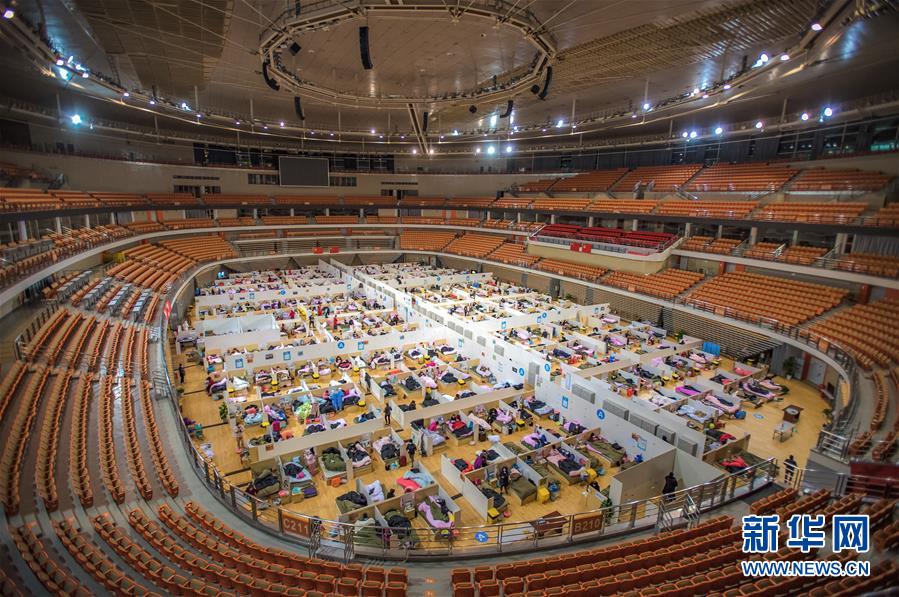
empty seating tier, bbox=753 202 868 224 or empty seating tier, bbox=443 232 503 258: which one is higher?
empty seating tier, bbox=753 202 868 224

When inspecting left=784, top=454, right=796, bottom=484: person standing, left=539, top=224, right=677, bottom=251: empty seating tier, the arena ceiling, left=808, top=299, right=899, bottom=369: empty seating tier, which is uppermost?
the arena ceiling

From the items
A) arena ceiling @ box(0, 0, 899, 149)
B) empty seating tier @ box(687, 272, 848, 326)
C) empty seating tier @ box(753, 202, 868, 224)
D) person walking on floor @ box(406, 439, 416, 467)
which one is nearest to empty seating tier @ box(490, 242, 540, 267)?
arena ceiling @ box(0, 0, 899, 149)

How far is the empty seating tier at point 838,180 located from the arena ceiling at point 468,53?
142 inches

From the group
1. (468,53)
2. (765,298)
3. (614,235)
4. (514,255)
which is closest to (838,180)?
(765,298)

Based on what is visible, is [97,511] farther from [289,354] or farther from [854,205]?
[854,205]

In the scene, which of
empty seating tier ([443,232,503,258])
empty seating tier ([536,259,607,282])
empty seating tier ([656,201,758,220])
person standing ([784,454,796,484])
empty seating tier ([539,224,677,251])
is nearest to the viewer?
person standing ([784,454,796,484])

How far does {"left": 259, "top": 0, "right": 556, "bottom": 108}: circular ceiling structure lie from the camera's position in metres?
12.4

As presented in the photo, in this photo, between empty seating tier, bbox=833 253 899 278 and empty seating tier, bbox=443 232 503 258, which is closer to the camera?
empty seating tier, bbox=833 253 899 278

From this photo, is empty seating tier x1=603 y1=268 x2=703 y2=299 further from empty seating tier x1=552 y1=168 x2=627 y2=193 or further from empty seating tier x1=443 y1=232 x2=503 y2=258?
empty seating tier x1=443 y1=232 x2=503 y2=258

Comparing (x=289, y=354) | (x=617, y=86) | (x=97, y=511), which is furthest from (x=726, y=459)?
(x=617, y=86)

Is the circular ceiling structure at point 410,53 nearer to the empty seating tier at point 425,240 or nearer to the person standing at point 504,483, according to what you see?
the person standing at point 504,483

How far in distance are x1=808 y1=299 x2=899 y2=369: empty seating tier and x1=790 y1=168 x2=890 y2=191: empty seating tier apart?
22.0ft

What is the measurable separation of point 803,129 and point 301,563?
30.8 meters

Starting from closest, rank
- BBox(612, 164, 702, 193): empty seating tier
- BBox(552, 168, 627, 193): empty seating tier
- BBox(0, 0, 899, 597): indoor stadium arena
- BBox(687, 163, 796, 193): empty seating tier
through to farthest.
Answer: BBox(0, 0, 899, 597): indoor stadium arena
BBox(687, 163, 796, 193): empty seating tier
BBox(612, 164, 702, 193): empty seating tier
BBox(552, 168, 627, 193): empty seating tier
